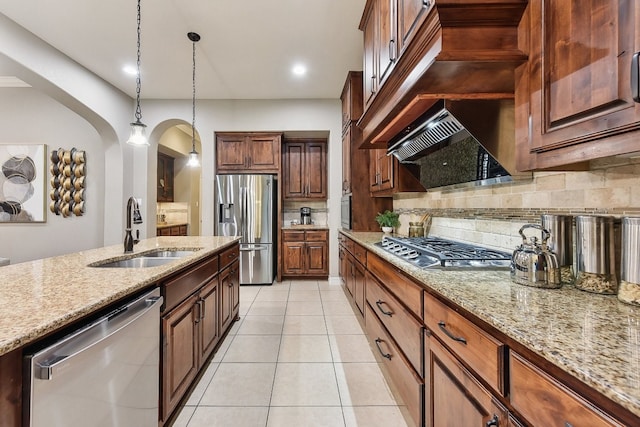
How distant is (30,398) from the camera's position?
2.36ft

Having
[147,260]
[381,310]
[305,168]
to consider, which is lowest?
[381,310]

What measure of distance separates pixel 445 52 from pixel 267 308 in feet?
10.3

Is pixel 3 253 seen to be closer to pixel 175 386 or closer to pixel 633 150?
pixel 175 386

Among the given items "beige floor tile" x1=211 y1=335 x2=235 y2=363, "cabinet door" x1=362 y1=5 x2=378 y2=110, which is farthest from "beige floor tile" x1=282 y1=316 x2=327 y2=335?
"cabinet door" x1=362 y1=5 x2=378 y2=110

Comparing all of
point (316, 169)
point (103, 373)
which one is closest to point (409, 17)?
point (103, 373)

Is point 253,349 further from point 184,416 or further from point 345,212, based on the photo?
point 345,212

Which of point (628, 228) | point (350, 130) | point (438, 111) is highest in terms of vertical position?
point (350, 130)

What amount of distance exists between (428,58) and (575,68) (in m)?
0.53

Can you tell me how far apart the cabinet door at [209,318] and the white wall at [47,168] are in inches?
136

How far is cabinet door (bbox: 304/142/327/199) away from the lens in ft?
16.3

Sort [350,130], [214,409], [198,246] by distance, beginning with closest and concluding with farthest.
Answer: [214,409], [198,246], [350,130]

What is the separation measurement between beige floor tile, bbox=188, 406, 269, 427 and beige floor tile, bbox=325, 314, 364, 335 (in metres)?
1.18

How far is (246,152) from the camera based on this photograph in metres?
4.54

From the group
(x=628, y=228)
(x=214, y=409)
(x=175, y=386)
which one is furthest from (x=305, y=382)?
(x=628, y=228)
